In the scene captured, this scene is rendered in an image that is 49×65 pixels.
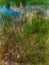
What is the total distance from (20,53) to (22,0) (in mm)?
1002

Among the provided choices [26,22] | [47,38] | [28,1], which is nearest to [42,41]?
[47,38]

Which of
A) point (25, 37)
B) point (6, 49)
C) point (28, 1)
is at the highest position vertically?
point (28, 1)

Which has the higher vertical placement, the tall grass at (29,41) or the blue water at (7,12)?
the blue water at (7,12)

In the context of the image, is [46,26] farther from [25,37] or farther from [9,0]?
[9,0]

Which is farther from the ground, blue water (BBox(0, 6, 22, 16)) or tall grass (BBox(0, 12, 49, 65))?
blue water (BBox(0, 6, 22, 16))

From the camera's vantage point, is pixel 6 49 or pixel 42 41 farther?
pixel 6 49

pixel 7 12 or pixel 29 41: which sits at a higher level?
pixel 7 12

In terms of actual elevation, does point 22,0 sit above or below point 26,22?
above

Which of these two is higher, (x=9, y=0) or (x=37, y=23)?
(x=9, y=0)

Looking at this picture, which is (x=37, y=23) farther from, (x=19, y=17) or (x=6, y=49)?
(x=6, y=49)

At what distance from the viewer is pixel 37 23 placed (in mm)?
4758

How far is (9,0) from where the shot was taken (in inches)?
188

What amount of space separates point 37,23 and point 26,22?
21 centimetres

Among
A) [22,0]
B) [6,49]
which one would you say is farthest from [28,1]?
[6,49]
